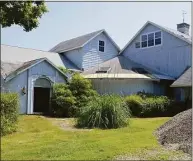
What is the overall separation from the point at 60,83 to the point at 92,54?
881cm

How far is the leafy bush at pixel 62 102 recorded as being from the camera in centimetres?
2086

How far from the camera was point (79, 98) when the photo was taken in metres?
21.8

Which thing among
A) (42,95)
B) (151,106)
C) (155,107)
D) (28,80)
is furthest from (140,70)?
(28,80)

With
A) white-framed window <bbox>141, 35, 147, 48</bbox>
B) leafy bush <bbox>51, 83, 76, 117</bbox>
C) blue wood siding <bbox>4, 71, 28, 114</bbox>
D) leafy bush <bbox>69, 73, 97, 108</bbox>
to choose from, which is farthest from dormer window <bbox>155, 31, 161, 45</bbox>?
blue wood siding <bbox>4, 71, 28, 114</bbox>

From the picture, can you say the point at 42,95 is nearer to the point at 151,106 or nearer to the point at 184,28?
the point at 151,106

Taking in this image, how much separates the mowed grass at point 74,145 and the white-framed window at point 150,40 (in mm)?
16989

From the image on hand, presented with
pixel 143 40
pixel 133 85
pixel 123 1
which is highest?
pixel 143 40

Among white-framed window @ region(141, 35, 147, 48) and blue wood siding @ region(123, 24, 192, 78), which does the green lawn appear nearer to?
blue wood siding @ region(123, 24, 192, 78)

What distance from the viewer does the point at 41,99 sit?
75.4ft

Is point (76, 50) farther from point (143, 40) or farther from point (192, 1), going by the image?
point (192, 1)

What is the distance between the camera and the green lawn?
812 cm

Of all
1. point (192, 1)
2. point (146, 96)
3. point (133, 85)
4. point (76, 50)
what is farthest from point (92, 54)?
point (192, 1)

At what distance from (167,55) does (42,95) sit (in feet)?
37.2

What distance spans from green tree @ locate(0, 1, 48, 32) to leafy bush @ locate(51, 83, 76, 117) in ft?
27.3
